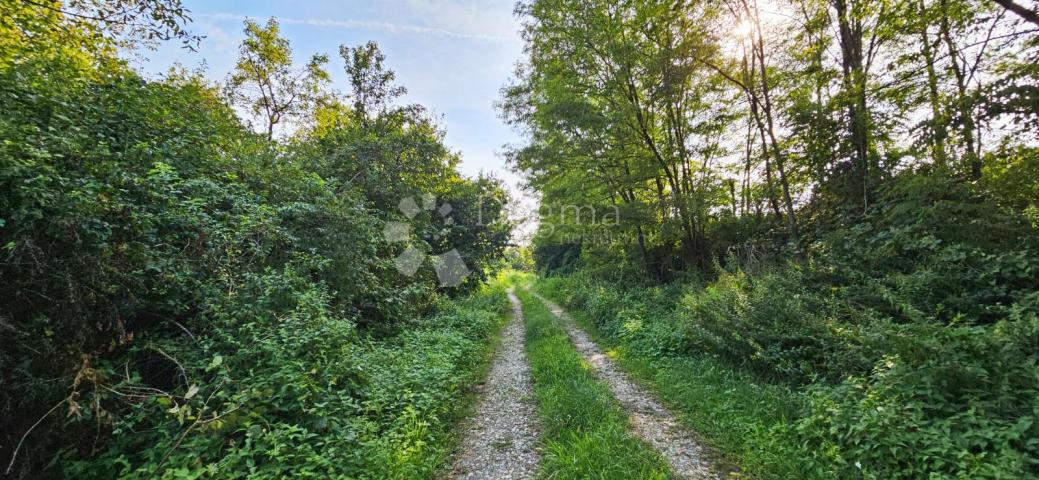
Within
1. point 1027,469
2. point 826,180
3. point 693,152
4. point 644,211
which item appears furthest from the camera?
point 693,152

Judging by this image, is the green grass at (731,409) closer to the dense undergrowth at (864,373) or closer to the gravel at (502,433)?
the dense undergrowth at (864,373)

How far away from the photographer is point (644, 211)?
503 inches

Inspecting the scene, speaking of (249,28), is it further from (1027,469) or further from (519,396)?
(1027,469)

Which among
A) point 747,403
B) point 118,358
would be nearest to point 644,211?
point 747,403

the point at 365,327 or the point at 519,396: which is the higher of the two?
the point at 365,327

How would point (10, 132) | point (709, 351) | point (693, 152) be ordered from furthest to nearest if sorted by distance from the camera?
1. point (693, 152)
2. point (709, 351)
3. point (10, 132)

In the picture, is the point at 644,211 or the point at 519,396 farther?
the point at 644,211

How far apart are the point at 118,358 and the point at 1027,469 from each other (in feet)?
27.5

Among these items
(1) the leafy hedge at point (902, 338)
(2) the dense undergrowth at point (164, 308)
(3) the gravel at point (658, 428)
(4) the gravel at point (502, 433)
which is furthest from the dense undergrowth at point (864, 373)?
(2) the dense undergrowth at point (164, 308)

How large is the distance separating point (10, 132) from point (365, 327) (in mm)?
6383

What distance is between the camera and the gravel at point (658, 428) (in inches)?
156

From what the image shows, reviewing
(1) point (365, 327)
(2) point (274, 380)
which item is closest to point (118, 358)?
(2) point (274, 380)

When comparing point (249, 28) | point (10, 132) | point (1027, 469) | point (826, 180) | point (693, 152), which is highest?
point (249, 28)

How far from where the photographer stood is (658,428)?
4914mm
